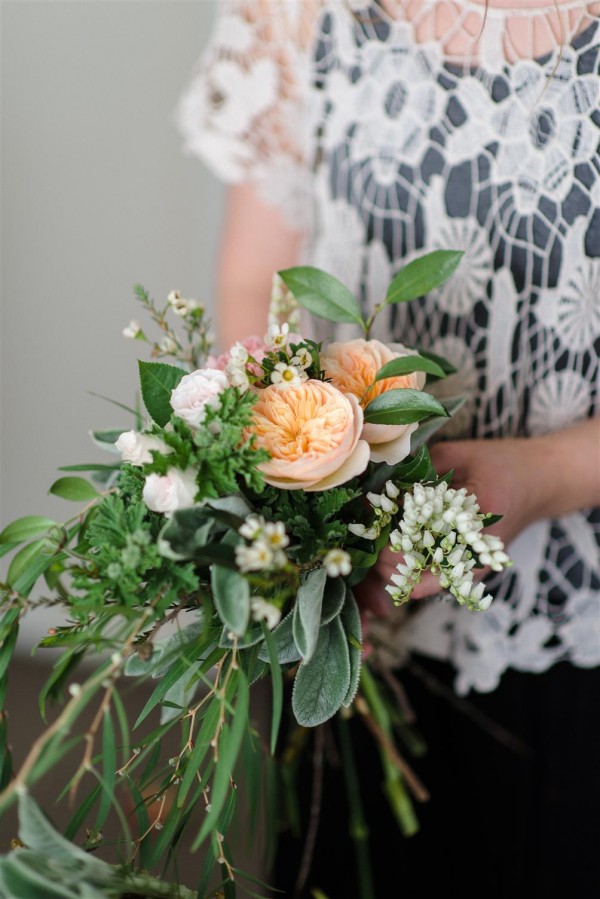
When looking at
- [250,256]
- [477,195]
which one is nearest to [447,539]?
[477,195]

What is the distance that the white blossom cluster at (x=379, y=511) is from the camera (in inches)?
17.8

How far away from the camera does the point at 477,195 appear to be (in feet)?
2.20

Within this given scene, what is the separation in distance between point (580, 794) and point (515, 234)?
23.4 inches

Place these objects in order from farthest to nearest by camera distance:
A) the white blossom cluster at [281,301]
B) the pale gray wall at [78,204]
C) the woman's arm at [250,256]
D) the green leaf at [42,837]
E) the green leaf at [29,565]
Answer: the pale gray wall at [78,204], the woman's arm at [250,256], the white blossom cluster at [281,301], the green leaf at [29,565], the green leaf at [42,837]

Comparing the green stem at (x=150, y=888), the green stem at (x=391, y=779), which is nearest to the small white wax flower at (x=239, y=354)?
the green stem at (x=150, y=888)

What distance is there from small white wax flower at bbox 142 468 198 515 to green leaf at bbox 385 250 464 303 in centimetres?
22

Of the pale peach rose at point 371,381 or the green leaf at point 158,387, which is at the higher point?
the green leaf at point 158,387

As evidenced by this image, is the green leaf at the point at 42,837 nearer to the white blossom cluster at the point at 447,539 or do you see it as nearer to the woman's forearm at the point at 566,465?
the white blossom cluster at the point at 447,539

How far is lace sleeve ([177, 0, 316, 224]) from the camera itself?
828 millimetres

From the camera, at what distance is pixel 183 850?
0.52m

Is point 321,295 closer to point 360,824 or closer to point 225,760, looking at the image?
point 225,760

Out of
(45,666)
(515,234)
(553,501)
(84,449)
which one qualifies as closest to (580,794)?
(553,501)

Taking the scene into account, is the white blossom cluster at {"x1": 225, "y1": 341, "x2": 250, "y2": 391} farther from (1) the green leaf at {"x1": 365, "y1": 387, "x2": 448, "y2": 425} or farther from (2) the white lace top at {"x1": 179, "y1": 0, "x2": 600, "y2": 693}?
(2) the white lace top at {"x1": 179, "y1": 0, "x2": 600, "y2": 693}

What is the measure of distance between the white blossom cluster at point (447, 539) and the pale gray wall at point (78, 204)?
793 millimetres
